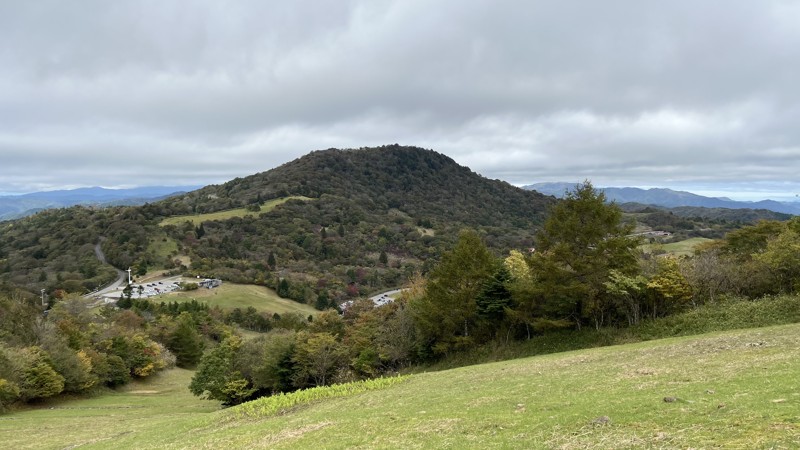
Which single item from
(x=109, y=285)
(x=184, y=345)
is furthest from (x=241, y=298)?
(x=184, y=345)

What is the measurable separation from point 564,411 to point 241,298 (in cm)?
15258

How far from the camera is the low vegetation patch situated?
24.6 metres

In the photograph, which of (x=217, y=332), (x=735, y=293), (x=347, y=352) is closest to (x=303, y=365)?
(x=347, y=352)

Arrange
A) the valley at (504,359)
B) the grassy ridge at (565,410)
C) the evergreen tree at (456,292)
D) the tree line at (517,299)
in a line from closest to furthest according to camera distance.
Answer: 1. the grassy ridge at (565,410)
2. the valley at (504,359)
3. the tree line at (517,299)
4. the evergreen tree at (456,292)

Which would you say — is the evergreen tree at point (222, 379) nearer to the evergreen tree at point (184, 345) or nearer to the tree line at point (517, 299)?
the tree line at point (517, 299)

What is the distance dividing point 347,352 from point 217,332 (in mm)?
76164

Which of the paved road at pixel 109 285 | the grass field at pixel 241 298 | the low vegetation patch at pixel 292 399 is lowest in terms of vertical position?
the grass field at pixel 241 298

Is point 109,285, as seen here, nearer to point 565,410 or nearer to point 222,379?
point 222,379

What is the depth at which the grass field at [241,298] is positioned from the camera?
14688cm

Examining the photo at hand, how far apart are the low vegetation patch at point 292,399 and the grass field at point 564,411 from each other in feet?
2.05

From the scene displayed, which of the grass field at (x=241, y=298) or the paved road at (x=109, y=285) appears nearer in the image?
the grass field at (x=241, y=298)

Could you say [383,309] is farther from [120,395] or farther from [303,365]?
[120,395]

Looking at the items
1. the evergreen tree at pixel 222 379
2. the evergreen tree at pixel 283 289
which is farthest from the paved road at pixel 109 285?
the evergreen tree at pixel 222 379

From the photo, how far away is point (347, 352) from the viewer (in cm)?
4884
